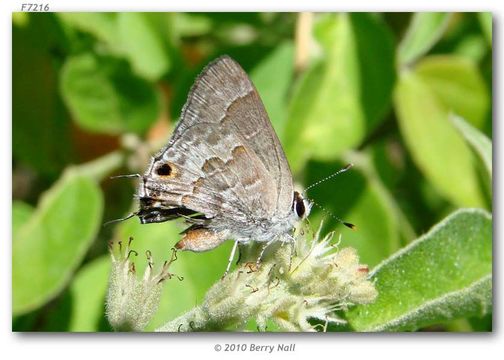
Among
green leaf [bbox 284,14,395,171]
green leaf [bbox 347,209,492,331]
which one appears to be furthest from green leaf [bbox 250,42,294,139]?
green leaf [bbox 347,209,492,331]

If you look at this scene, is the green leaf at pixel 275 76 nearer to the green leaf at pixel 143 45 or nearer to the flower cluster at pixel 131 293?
the green leaf at pixel 143 45

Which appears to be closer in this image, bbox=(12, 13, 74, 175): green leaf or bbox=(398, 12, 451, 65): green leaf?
bbox=(398, 12, 451, 65): green leaf

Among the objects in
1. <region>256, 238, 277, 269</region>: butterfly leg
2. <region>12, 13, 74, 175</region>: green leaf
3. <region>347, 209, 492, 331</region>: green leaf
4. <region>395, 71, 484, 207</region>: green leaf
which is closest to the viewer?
<region>256, 238, 277, 269</region>: butterfly leg

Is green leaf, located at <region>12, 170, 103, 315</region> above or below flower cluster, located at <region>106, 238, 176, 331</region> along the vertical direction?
above

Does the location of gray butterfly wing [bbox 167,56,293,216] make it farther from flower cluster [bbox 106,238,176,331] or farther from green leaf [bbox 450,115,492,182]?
green leaf [bbox 450,115,492,182]

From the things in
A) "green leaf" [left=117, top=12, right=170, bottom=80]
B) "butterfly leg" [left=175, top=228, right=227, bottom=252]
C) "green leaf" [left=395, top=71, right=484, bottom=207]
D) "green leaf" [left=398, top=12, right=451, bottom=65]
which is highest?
"green leaf" [left=117, top=12, right=170, bottom=80]

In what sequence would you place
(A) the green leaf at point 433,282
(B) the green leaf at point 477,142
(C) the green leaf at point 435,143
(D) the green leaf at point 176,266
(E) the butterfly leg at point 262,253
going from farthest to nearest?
(C) the green leaf at point 435,143
(D) the green leaf at point 176,266
(B) the green leaf at point 477,142
(A) the green leaf at point 433,282
(E) the butterfly leg at point 262,253

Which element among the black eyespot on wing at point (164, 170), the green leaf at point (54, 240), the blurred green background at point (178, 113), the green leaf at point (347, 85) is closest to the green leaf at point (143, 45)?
the blurred green background at point (178, 113)

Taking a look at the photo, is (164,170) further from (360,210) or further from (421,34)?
(421,34)

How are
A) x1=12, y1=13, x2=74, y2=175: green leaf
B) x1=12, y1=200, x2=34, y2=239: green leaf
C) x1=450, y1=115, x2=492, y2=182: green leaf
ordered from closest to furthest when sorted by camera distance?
x1=450, y1=115, x2=492, y2=182: green leaf
x1=12, y1=200, x2=34, y2=239: green leaf
x1=12, y1=13, x2=74, y2=175: green leaf
